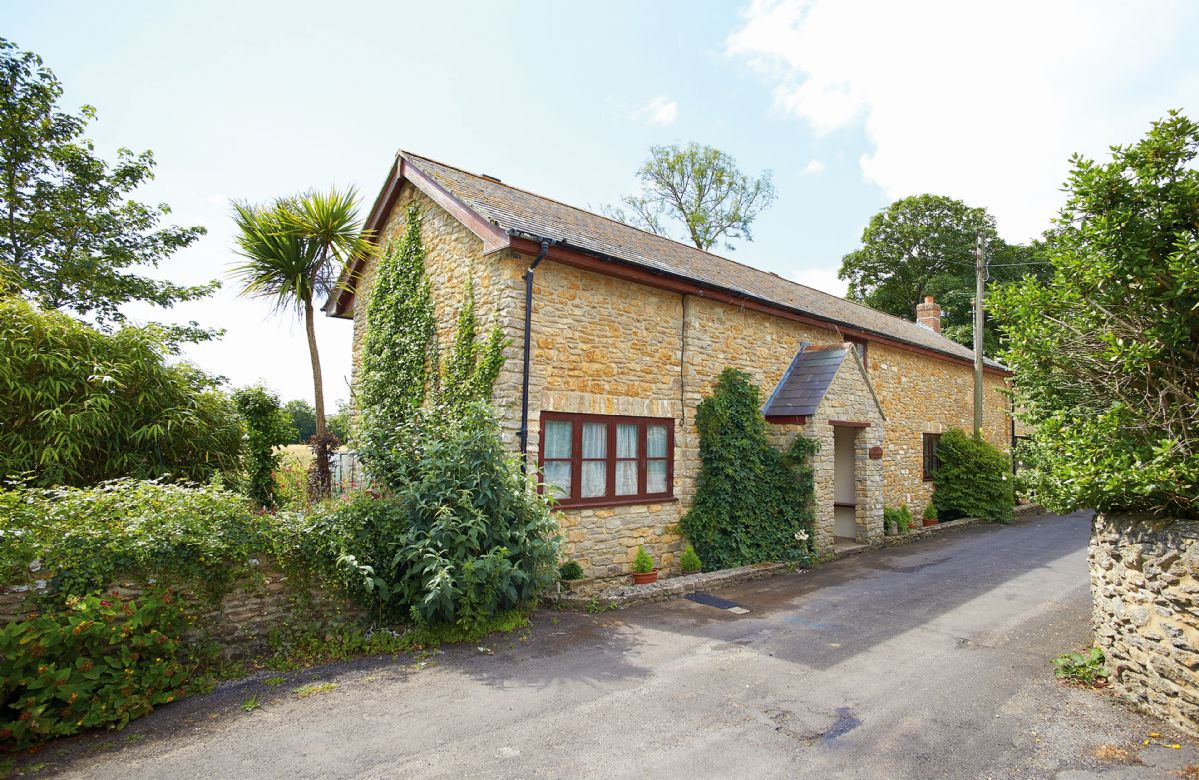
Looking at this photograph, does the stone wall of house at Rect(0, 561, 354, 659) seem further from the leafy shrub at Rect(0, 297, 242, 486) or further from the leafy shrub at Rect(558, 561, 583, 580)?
the leafy shrub at Rect(0, 297, 242, 486)

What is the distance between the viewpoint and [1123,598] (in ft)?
16.9

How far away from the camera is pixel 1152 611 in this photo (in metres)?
4.80

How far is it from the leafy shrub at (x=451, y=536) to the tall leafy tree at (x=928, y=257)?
31082mm

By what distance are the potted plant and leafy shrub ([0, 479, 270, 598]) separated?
17.1ft

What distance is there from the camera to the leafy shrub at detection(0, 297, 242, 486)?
7043 mm

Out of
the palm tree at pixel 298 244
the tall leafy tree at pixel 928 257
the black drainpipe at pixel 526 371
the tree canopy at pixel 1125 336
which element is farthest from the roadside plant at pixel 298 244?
the tall leafy tree at pixel 928 257

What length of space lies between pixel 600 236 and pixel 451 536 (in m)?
6.33

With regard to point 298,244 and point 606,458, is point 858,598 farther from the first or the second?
point 298,244

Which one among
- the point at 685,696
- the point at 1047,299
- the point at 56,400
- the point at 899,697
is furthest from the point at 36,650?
the point at 1047,299

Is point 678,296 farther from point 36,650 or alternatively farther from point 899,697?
point 36,650

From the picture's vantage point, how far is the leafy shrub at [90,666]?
13.6 feet

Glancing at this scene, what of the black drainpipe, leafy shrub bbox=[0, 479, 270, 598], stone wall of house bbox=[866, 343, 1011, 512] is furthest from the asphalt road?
stone wall of house bbox=[866, 343, 1011, 512]

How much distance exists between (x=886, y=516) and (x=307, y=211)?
14355 mm

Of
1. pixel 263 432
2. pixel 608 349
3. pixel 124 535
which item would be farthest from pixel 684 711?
pixel 263 432
